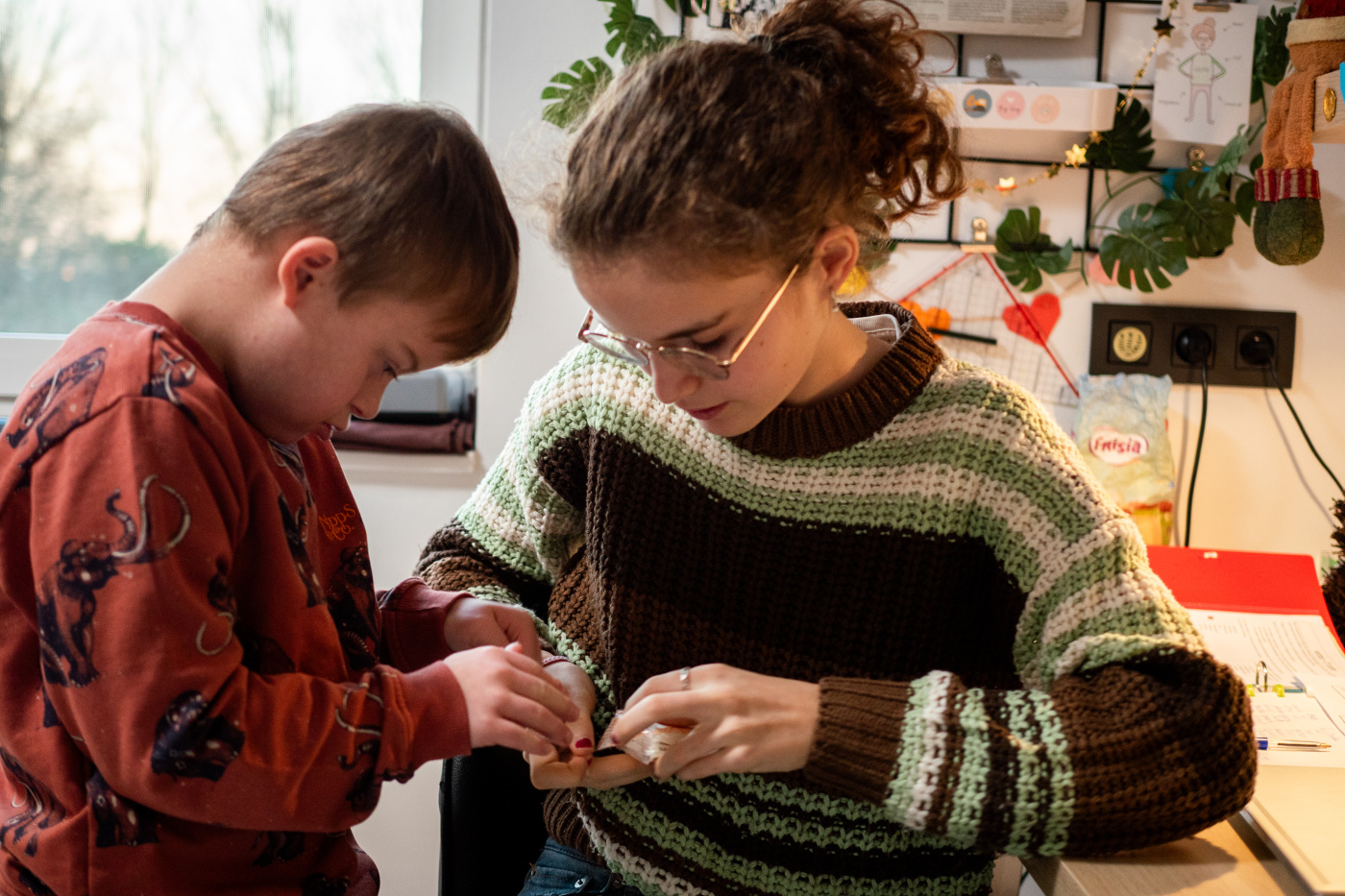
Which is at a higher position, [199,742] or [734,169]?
[734,169]

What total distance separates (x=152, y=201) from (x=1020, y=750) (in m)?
1.87

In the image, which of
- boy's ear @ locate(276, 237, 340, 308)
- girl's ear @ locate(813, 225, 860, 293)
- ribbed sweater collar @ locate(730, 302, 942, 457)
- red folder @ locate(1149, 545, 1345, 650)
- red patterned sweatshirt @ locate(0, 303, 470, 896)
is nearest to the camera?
red patterned sweatshirt @ locate(0, 303, 470, 896)

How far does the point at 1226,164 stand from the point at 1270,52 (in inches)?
8.2

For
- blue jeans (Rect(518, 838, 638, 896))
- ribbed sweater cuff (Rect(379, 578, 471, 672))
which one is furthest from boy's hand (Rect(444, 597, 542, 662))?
blue jeans (Rect(518, 838, 638, 896))

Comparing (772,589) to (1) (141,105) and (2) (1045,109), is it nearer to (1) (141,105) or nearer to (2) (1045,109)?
(2) (1045,109)

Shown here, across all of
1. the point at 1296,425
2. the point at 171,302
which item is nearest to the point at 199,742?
the point at 171,302

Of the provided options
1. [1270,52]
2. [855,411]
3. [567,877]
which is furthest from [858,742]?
[1270,52]

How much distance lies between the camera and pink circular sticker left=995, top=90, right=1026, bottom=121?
1.66 metres

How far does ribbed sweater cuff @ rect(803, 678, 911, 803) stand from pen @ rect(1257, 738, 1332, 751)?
0.41 metres

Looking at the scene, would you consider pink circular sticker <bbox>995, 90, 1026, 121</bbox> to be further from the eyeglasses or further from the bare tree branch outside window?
the bare tree branch outside window

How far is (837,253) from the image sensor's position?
921mm

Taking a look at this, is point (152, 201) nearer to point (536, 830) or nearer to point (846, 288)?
point (846, 288)

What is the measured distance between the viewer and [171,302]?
81cm

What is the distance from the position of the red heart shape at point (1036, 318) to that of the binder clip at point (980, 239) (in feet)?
0.34
